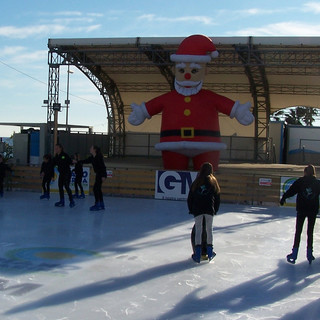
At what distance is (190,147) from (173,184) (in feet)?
5.83

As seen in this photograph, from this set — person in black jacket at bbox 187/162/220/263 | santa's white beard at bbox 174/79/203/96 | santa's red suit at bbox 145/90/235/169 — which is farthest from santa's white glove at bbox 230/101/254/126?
person in black jacket at bbox 187/162/220/263

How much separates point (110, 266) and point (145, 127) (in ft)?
85.7

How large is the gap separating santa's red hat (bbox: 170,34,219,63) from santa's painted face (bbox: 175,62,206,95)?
0.59ft

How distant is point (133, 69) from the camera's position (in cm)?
2758

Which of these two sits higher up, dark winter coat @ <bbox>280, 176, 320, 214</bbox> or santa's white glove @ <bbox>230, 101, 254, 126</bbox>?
santa's white glove @ <bbox>230, 101, 254, 126</bbox>

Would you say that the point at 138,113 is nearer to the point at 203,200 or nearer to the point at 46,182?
the point at 46,182

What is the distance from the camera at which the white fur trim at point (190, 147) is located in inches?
550

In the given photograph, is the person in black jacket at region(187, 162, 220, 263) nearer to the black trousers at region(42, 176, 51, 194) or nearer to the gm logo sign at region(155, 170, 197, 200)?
the gm logo sign at region(155, 170, 197, 200)

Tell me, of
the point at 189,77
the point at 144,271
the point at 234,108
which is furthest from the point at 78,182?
the point at 144,271

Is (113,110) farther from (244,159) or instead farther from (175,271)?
(175,271)

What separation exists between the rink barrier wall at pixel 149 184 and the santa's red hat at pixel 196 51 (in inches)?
137

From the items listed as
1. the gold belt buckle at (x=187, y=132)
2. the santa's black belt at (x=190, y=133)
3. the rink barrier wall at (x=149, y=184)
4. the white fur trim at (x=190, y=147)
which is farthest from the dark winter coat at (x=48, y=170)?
the gold belt buckle at (x=187, y=132)

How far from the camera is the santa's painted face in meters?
14.0

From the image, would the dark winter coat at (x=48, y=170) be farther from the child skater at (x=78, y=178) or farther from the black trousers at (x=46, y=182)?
the child skater at (x=78, y=178)
